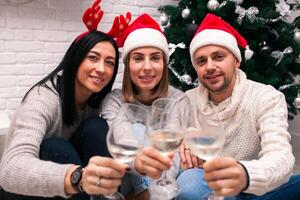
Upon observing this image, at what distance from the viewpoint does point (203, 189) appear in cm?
122

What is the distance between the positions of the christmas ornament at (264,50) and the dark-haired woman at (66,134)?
0.89 meters

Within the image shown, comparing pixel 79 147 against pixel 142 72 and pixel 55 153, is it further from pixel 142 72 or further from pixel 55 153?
pixel 142 72

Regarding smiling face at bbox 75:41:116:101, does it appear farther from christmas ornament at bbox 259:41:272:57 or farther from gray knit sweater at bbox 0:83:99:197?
christmas ornament at bbox 259:41:272:57

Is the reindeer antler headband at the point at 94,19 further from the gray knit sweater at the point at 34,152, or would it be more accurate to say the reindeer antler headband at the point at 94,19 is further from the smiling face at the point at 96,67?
the gray knit sweater at the point at 34,152

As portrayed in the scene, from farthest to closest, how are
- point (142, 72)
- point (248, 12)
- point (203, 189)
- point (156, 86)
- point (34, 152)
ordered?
point (248, 12) < point (156, 86) < point (142, 72) < point (203, 189) < point (34, 152)

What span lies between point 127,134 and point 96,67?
64 cm

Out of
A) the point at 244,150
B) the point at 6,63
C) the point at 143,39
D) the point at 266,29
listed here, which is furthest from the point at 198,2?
the point at 6,63

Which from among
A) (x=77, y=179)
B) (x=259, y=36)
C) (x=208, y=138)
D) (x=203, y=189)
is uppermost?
(x=259, y=36)

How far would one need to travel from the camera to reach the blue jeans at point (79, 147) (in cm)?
116

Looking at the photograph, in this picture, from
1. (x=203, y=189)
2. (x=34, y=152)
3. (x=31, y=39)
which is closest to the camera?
(x=34, y=152)

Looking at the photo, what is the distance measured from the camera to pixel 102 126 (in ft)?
4.47

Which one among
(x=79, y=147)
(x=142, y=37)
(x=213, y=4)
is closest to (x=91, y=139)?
(x=79, y=147)

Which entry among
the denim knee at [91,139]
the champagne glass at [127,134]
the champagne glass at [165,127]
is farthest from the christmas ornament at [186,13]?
the champagne glass at [127,134]

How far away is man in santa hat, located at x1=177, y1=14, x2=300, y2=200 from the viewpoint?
1136 mm
